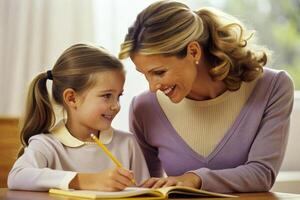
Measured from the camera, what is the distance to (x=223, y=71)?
72.4 inches

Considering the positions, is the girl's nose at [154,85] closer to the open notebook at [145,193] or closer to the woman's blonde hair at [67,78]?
the woman's blonde hair at [67,78]

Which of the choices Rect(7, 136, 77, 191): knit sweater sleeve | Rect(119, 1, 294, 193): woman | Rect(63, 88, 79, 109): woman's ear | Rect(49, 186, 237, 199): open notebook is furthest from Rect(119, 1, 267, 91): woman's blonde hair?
Rect(49, 186, 237, 199): open notebook

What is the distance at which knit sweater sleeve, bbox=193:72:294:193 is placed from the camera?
63.9 inches

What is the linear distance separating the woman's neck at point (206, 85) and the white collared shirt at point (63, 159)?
0.24 m

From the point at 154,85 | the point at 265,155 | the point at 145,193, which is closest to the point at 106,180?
the point at 145,193

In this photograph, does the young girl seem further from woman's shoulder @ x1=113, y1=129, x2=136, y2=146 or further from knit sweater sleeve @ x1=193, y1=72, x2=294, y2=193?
knit sweater sleeve @ x1=193, y1=72, x2=294, y2=193

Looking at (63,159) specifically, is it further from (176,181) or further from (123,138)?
(176,181)

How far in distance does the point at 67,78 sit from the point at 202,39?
37 centimetres

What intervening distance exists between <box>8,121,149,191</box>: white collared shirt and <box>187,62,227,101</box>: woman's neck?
0.24m

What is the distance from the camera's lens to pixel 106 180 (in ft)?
4.81

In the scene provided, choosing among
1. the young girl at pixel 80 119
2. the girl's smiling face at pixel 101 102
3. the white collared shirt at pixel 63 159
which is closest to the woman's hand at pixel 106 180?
the white collared shirt at pixel 63 159

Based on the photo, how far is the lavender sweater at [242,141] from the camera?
168 centimetres

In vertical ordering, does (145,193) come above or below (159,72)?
below

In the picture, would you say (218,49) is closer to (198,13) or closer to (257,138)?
(198,13)
